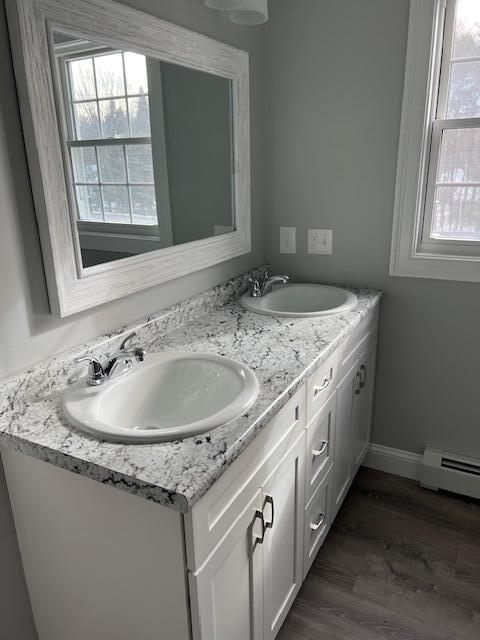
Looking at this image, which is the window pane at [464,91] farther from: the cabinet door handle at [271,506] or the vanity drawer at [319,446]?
the cabinet door handle at [271,506]

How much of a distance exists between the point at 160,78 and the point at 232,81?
468mm

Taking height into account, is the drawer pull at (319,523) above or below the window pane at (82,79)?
below

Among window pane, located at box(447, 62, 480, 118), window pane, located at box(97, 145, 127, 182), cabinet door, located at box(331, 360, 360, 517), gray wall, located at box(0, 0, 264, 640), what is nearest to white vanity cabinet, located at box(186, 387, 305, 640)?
cabinet door, located at box(331, 360, 360, 517)

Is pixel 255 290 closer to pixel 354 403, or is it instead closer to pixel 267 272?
pixel 267 272

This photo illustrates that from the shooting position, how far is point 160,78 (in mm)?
1556

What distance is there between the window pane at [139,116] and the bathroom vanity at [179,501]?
0.59 meters

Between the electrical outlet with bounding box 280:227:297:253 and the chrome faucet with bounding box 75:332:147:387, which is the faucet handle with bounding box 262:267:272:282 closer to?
the electrical outlet with bounding box 280:227:297:253

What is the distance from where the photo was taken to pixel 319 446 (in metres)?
1.70

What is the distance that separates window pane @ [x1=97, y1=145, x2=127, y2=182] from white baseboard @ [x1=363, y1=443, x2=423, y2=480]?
1784 mm

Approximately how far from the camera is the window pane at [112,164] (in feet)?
4.50

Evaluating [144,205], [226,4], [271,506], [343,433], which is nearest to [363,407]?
[343,433]

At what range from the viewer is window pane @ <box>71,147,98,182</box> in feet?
4.23

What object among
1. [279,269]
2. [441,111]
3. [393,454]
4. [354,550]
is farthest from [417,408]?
[441,111]

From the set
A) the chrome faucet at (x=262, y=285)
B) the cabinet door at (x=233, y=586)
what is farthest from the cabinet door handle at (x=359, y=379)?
the cabinet door at (x=233, y=586)
